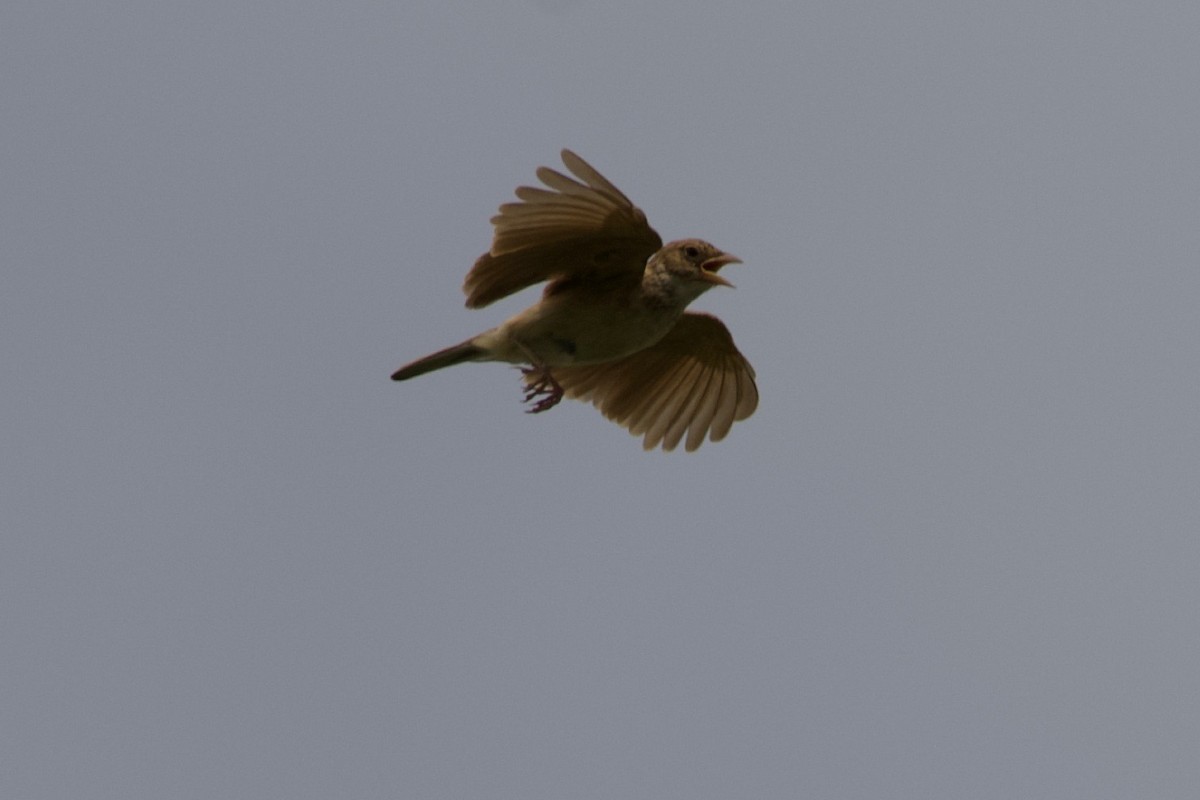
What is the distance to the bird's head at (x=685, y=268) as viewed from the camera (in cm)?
1273

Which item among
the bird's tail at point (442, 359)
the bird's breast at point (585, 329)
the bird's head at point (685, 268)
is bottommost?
the bird's tail at point (442, 359)

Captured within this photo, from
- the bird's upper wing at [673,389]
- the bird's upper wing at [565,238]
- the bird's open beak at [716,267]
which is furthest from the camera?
the bird's upper wing at [673,389]

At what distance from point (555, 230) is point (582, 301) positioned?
634mm

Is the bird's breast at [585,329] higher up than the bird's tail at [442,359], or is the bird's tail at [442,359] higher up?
the bird's breast at [585,329]

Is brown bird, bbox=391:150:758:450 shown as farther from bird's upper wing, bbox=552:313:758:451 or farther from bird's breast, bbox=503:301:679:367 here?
bird's upper wing, bbox=552:313:758:451

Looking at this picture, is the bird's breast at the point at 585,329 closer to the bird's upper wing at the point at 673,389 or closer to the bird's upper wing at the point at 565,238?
the bird's upper wing at the point at 565,238

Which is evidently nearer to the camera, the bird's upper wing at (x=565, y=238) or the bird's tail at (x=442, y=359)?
the bird's upper wing at (x=565, y=238)

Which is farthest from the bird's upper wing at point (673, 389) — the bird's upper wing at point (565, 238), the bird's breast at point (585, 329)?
the bird's upper wing at point (565, 238)

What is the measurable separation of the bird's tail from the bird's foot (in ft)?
1.10

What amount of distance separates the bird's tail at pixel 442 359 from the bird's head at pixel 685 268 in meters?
1.20

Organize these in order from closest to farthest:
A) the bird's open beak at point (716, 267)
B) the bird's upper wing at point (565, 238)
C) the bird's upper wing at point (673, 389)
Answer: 1. the bird's upper wing at point (565, 238)
2. the bird's open beak at point (716, 267)
3. the bird's upper wing at point (673, 389)

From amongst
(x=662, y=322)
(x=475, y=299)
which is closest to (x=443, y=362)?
(x=475, y=299)

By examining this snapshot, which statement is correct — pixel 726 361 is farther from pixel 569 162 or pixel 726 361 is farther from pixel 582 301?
pixel 569 162

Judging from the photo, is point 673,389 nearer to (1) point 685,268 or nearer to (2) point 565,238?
(1) point 685,268
